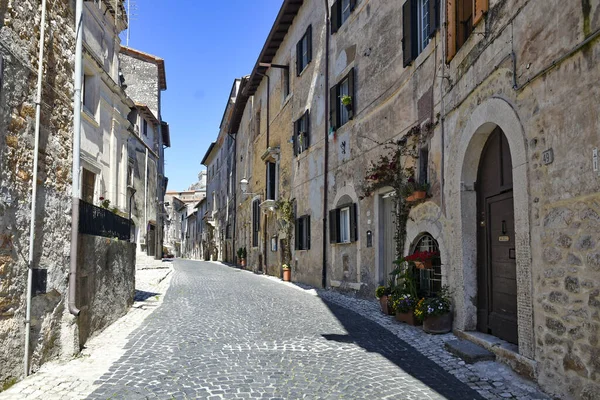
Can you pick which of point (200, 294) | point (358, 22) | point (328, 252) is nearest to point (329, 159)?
point (328, 252)

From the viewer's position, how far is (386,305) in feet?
30.7

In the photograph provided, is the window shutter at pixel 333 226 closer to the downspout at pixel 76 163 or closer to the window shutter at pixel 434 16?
the window shutter at pixel 434 16

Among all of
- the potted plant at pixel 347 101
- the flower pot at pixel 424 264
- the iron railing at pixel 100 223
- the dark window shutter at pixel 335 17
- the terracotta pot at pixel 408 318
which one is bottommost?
the terracotta pot at pixel 408 318

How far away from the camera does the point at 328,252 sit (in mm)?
14344

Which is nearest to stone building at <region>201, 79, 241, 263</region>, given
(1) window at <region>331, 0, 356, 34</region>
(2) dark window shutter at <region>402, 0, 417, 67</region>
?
(1) window at <region>331, 0, 356, 34</region>

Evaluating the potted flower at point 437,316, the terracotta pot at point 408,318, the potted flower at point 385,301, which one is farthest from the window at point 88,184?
the potted flower at point 437,316

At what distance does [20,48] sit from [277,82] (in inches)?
670

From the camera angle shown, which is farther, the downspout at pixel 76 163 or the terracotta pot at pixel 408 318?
the terracotta pot at pixel 408 318

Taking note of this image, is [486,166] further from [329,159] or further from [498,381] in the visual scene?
[329,159]

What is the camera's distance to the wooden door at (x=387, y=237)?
11.1 meters

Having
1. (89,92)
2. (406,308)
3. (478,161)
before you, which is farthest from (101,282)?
(89,92)

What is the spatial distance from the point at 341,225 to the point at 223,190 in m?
26.8

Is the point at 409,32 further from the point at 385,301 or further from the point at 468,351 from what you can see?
the point at 468,351

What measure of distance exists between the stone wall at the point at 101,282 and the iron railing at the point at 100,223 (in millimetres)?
118
